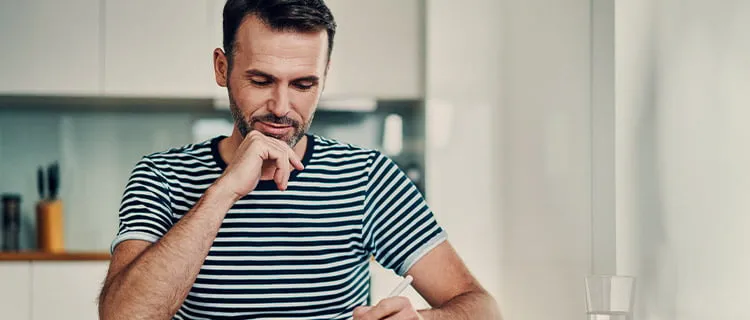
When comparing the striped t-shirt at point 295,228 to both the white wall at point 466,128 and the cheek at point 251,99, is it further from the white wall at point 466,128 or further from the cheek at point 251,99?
the white wall at point 466,128

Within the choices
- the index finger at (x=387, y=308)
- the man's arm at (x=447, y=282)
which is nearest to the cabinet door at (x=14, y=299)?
the man's arm at (x=447, y=282)

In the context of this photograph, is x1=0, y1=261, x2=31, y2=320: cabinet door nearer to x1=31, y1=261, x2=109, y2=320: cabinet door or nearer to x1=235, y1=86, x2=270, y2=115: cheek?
x1=31, y1=261, x2=109, y2=320: cabinet door

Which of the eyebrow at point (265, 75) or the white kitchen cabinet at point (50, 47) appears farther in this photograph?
the white kitchen cabinet at point (50, 47)

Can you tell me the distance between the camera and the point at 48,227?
360 cm

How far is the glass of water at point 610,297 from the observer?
1.80m

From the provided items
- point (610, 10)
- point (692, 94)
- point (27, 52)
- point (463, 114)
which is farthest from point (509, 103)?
point (27, 52)

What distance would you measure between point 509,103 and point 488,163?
0.22 meters

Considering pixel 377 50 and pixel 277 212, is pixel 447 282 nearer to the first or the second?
pixel 277 212

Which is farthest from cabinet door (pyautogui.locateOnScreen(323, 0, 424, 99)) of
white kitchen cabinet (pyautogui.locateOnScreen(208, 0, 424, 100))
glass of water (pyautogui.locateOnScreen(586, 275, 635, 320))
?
glass of water (pyautogui.locateOnScreen(586, 275, 635, 320))

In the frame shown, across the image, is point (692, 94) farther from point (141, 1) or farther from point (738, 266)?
point (141, 1)

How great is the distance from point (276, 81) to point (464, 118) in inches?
71.7

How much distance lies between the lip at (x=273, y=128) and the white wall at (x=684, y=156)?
103cm

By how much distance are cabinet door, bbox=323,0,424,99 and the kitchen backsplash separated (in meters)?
0.36

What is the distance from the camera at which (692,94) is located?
Result: 2.21m
